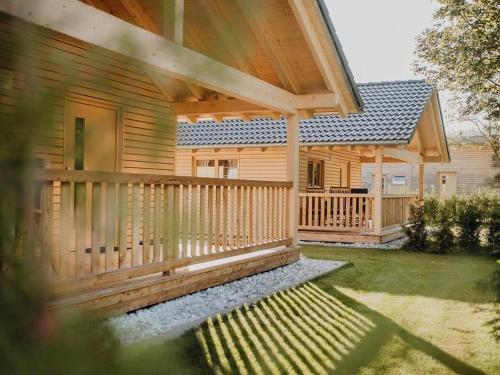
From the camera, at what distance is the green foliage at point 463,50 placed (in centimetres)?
1447

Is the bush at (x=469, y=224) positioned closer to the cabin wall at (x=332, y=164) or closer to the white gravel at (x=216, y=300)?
the white gravel at (x=216, y=300)

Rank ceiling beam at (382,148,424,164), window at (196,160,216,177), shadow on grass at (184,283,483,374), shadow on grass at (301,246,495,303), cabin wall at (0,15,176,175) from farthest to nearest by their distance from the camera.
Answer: window at (196,160,216,177), ceiling beam at (382,148,424,164), shadow on grass at (301,246,495,303), shadow on grass at (184,283,483,374), cabin wall at (0,15,176,175)

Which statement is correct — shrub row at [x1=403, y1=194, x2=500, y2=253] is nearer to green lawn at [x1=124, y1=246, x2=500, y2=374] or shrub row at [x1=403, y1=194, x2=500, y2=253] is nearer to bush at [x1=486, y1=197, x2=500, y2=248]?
bush at [x1=486, y1=197, x2=500, y2=248]

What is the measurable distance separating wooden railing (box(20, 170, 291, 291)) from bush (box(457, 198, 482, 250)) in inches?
220

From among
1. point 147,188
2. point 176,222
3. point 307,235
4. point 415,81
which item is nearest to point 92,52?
point 176,222

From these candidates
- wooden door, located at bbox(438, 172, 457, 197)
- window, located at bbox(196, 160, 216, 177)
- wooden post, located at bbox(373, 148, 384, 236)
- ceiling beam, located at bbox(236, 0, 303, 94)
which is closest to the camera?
ceiling beam, located at bbox(236, 0, 303, 94)

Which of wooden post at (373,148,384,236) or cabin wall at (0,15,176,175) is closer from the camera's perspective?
cabin wall at (0,15,176,175)

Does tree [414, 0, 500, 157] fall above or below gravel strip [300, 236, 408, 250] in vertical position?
above

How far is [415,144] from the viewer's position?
20281mm

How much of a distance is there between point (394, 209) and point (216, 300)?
1111 centimetres

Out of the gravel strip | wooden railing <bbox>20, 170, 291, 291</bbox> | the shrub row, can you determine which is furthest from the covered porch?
wooden railing <bbox>20, 170, 291, 291</bbox>

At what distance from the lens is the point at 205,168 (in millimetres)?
19672

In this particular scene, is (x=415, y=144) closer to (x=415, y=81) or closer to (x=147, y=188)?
(x=415, y=81)

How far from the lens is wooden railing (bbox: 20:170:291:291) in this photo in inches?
26.7
